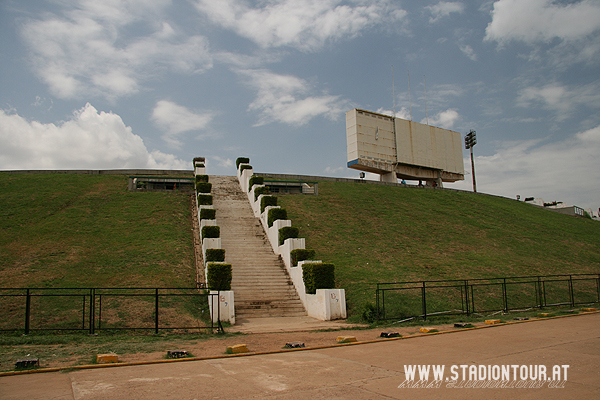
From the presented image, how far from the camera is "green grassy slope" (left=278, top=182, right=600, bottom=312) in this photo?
699 inches

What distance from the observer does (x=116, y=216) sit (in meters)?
20.2

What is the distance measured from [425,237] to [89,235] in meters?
18.1

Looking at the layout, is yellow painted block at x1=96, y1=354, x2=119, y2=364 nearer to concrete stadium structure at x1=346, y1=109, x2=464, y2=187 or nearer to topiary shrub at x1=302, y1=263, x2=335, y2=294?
topiary shrub at x1=302, y1=263, x2=335, y2=294

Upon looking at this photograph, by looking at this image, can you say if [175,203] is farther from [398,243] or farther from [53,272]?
[398,243]

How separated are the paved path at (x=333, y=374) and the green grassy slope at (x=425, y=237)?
6342 millimetres

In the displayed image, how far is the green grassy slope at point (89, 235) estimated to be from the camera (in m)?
14.3

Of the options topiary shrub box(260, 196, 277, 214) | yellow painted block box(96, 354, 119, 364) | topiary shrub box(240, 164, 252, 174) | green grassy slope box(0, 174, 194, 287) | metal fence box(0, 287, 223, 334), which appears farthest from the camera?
topiary shrub box(240, 164, 252, 174)

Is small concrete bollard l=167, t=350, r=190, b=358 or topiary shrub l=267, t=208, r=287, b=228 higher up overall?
topiary shrub l=267, t=208, r=287, b=228

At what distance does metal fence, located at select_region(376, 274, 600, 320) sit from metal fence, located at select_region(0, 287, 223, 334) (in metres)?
6.21

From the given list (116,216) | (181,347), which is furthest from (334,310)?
(116,216)

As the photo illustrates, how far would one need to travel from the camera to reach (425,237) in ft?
74.4

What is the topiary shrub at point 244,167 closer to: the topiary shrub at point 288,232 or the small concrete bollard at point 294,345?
the topiary shrub at point 288,232

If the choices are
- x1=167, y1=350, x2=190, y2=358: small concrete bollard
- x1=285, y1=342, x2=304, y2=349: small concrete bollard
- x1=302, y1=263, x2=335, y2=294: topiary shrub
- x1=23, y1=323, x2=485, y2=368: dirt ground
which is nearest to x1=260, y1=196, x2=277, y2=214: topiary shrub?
x1=302, y1=263, x2=335, y2=294: topiary shrub

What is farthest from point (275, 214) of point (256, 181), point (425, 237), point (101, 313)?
point (101, 313)
